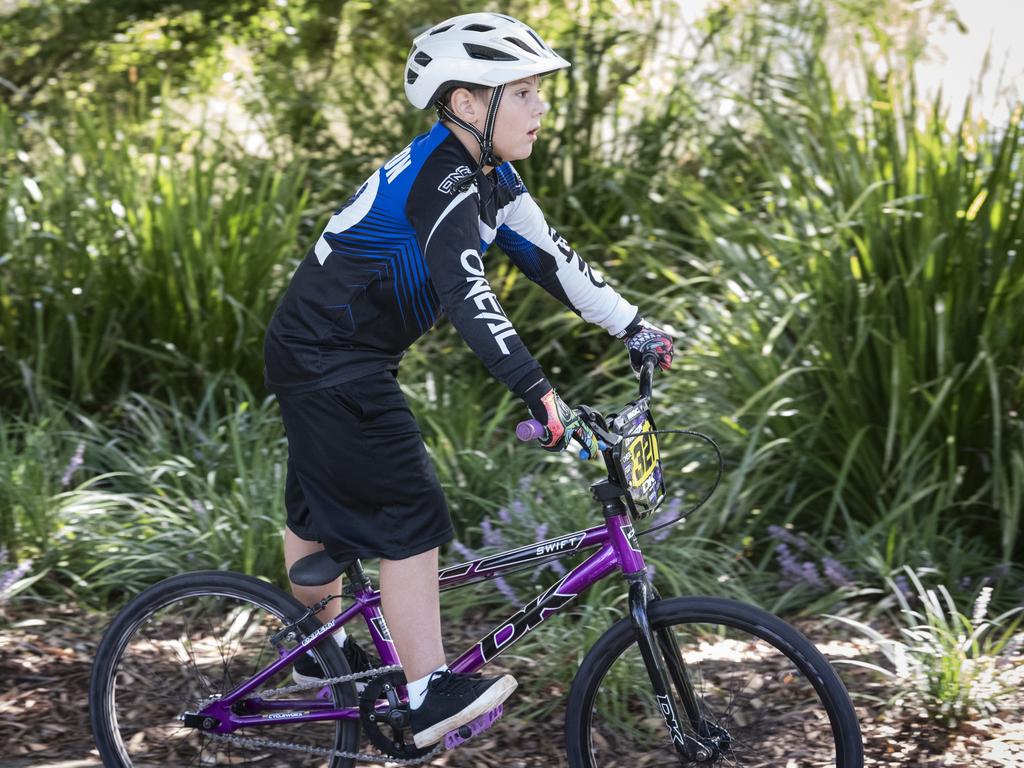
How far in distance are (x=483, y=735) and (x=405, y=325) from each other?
4.61ft

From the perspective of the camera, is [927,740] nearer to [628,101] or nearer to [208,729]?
[208,729]

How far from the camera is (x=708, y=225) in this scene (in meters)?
5.25

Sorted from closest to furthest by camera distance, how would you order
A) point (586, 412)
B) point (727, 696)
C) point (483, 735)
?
point (586, 412), point (727, 696), point (483, 735)

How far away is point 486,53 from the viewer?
2.77 metres

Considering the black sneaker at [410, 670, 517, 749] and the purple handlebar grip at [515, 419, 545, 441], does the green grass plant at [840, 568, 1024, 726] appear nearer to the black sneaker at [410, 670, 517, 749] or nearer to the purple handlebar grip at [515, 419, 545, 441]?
the black sneaker at [410, 670, 517, 749]

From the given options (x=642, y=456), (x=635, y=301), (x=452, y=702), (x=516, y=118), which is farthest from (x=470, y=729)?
→ (x=635, y=301)

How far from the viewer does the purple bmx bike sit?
2777 millimetres

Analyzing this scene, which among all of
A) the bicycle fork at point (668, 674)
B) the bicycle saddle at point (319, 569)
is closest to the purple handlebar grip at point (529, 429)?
the bicycle fork at point (668, 674)

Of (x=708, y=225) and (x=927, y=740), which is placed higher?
(x=708, y=225)

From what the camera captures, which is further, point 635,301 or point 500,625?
point 635,301

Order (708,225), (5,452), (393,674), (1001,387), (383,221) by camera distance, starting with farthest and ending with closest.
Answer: (708,225)
(5,452)
(1001,387)
(393,674)
(383,221)

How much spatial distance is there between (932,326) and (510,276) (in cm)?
216

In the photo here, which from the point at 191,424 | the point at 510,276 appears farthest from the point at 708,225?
the point at 191,424

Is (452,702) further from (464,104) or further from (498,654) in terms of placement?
(464,104)
